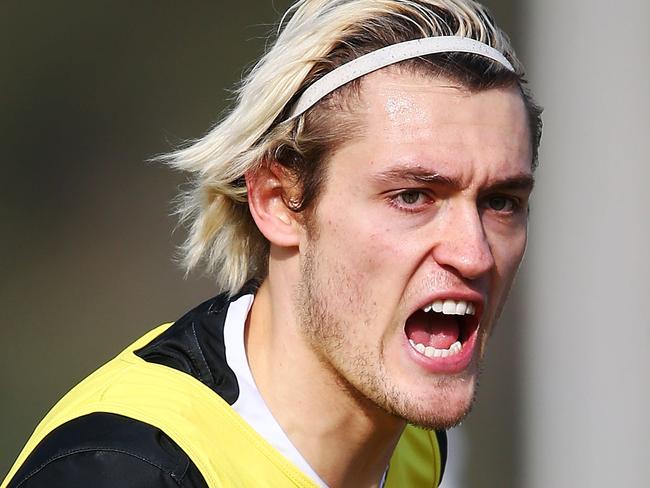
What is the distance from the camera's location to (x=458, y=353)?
8.80ft

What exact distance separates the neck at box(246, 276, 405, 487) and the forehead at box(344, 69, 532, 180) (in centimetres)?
43

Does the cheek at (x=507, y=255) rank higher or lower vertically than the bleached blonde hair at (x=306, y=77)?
lower

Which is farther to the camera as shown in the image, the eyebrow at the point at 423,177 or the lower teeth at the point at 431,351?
the lower teeth at the point at 431,351

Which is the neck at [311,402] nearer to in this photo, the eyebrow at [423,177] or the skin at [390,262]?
the skin at [390,262]

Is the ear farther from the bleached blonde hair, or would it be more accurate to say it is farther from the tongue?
the tongue

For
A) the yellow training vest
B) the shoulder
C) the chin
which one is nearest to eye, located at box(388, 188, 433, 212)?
the chin

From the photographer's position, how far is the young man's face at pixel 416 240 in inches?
100

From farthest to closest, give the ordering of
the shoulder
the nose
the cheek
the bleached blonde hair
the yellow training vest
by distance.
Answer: the bleached blonde hair, the cheek, the nose, the yellow training vest, the shoulder

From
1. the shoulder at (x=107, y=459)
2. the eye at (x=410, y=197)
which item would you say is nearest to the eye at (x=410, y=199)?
the eye at (x=410, y=197)

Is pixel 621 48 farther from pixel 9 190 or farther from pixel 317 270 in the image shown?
pixel 9 190

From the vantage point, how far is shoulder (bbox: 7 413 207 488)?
2.20 m

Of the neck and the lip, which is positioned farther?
the neck

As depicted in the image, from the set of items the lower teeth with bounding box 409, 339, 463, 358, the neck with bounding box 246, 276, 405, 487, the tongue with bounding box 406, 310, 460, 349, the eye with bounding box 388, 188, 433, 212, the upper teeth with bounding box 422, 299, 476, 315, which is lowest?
the neck with bounding box 246, 276, 405, 487

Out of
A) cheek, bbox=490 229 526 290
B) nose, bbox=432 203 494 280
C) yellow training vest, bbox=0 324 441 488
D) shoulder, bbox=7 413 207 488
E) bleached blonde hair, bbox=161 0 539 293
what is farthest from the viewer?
bleached blonde hair, bbox=161 0 539 293
